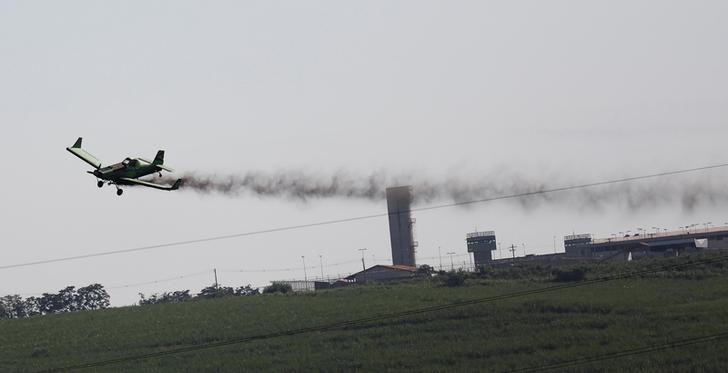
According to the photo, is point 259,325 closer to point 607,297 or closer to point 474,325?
point 474,325

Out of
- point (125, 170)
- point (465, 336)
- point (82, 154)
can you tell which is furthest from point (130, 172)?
point (465, 336)

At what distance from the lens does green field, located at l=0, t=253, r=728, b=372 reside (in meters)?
148

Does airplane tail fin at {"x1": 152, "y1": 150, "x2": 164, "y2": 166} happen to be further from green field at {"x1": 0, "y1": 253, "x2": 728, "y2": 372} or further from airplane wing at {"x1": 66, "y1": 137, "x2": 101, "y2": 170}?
green field at {"x1": 0, "y1": 253, "x2": 728, "y2": 372}

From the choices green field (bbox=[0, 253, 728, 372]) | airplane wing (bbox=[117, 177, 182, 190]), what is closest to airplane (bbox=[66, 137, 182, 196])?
airplane wing (bbox=[117, 177, 182, 190])

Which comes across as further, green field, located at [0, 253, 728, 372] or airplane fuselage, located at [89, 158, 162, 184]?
green field, located at [0, 253, 728, 372]

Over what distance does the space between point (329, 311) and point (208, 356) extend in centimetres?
3457

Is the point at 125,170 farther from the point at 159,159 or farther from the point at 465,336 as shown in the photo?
the point at 465,336

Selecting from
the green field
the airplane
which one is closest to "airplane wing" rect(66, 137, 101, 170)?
the airplane

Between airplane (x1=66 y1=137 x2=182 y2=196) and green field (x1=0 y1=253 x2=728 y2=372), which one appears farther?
green field (x1=0 y1=253 x2=728 y2=372)

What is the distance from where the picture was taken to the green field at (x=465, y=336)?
14850cm

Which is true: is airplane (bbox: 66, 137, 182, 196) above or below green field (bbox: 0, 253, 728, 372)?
above

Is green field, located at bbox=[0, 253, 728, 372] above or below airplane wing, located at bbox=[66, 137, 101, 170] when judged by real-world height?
below

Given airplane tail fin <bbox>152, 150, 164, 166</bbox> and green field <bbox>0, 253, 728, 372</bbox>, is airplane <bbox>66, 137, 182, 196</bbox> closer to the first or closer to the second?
airplane tail fin <bbox>152, 150, 164, 166</bbox>

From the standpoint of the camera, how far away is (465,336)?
164000 mm
